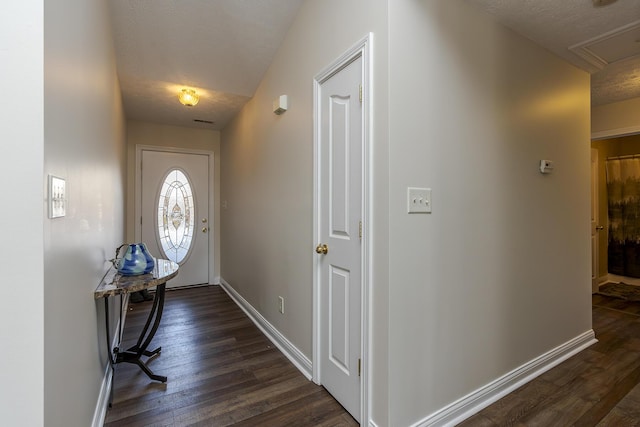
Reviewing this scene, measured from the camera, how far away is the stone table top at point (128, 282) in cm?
163

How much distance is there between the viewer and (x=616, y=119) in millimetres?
3383

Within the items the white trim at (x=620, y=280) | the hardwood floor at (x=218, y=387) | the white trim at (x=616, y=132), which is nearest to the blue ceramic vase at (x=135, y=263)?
the hardwood floor at (x=218, y=387)

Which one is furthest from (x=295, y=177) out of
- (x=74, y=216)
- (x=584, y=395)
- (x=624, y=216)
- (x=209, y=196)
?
(x=624, y=216)

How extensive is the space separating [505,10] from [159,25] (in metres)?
2.41

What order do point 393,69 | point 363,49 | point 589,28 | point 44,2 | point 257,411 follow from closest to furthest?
point 44,2 < point 393,69 < point 363,49 < point 257,411 < point 589,28

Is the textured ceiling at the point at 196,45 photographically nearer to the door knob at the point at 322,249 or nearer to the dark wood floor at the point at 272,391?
the door knob at the point at 322,249

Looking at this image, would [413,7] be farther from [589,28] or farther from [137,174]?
[137,174]

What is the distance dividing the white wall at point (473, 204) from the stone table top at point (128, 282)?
4.65ft

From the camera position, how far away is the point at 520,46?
2.00 m

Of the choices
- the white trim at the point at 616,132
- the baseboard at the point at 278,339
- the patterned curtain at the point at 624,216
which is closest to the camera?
the baseboard at the point at 278,339

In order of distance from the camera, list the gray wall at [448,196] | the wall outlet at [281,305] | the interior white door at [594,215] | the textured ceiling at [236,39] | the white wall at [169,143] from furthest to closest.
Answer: the interior white door at [594,215], the white wall at [169,143], the wall outlet at [281,305], the textured ceiling at [236,39], the gray wall at [448,196]

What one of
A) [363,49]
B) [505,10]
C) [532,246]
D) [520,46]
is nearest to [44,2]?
[363,49]

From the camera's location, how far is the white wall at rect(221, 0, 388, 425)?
1474 millimetres

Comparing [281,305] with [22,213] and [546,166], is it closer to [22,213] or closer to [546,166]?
[22,213]
